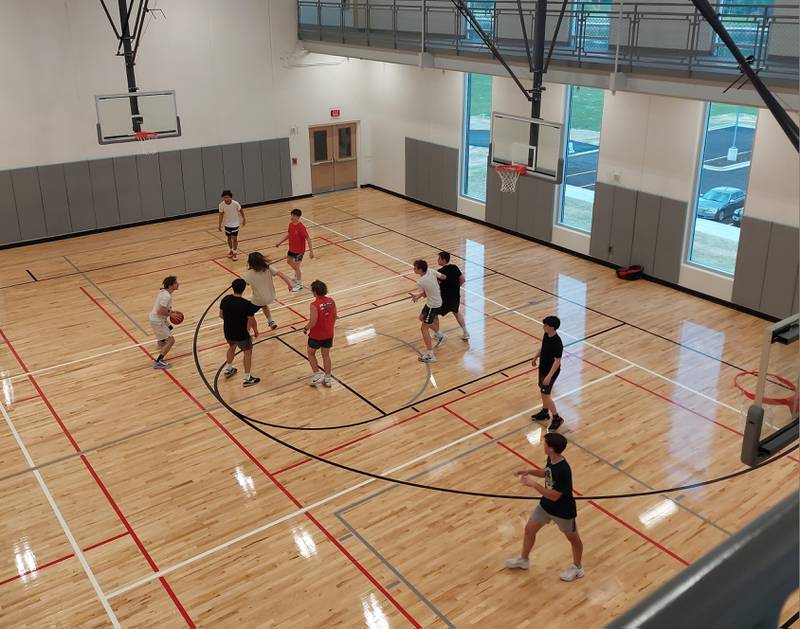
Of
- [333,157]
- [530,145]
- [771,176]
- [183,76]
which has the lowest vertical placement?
[333,157]

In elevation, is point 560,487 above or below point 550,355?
below

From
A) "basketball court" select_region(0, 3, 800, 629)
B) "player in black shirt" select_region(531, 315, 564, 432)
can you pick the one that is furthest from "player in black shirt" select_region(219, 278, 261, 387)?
"player in black shirt" select_region(531, 315, 564, 432)

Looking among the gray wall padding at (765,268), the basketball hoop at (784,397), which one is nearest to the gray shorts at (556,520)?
the basketball hoop at (784,397)

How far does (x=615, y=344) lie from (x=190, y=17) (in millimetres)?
13989

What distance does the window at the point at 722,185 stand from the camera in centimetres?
1404

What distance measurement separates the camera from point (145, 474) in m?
9.41

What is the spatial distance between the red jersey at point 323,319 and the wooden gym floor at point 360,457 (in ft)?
3.18

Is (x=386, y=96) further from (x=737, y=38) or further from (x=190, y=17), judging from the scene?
(x=737, y=38)

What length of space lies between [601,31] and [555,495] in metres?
11.7

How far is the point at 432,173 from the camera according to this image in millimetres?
21250

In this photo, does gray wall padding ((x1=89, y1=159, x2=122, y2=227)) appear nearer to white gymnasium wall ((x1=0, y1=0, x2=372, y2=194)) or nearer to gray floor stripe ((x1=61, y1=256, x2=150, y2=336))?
white gymnasium wall ((x1=0, y1=0, x2=372, y2=194))

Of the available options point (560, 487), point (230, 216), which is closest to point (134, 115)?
point (230, 216)

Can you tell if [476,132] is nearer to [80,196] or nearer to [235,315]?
[80,196]

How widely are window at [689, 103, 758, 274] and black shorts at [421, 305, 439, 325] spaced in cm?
636
